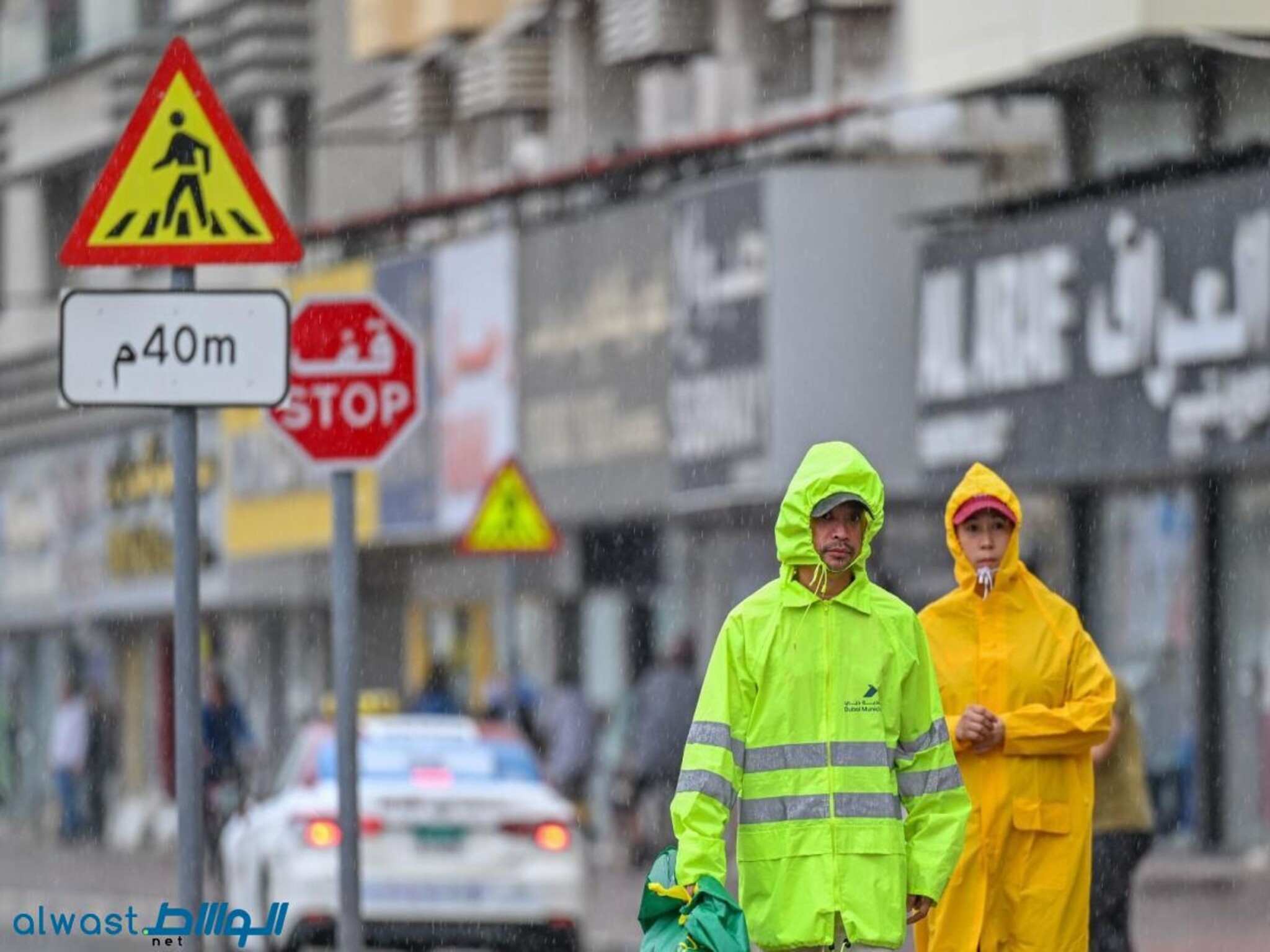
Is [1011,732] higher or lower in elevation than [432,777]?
higher

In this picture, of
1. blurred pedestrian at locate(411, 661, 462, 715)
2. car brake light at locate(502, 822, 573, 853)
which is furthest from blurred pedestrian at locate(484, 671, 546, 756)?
car brake light at locate(502, 822, 573, 853)

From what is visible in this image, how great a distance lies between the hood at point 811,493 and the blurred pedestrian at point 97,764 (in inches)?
1255

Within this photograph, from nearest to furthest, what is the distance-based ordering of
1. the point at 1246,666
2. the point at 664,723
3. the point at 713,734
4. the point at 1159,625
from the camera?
the point at 713,734 < the point at 1246,666 < the point at 664,723 < the point at 1159,625

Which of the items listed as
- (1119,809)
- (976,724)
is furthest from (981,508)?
(1119,809)

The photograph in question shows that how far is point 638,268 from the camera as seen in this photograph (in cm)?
2906

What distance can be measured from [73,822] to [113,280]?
7.97 m

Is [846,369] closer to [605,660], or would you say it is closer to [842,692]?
[605,660]

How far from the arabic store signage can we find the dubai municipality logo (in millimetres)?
12593

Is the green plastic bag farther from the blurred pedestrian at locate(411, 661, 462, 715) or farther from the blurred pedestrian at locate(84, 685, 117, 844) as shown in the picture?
the blurred pedestrian at locate(84, 685, 117, 844)

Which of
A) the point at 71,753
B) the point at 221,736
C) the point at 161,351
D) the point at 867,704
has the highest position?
the point at 161,351

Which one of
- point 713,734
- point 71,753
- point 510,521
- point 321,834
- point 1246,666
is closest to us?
point 713,734

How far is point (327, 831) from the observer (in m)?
16.4

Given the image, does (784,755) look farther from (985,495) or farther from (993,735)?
(985,495)

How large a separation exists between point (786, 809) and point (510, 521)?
480 inches
